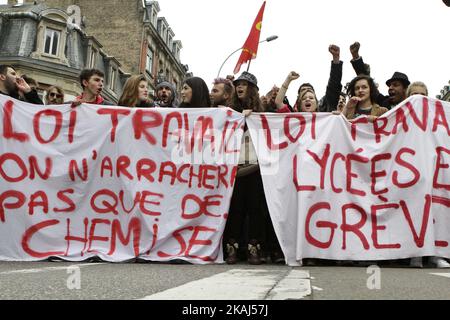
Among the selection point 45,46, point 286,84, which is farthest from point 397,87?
point 45,46

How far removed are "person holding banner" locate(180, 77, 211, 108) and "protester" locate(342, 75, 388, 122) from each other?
1.44 meters

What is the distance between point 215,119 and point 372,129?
1.54 m

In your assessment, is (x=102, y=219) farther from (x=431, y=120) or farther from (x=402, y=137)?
(x=431, y=120)

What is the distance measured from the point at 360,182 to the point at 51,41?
23403mm

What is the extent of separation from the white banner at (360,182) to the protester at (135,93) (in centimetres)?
137

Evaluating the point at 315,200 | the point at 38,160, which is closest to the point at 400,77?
the point at 315,200

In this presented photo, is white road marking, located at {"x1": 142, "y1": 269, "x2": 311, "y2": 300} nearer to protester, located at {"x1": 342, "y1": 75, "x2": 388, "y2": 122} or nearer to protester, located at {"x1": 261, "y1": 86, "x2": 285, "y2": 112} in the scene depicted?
protester, located at {"x1": 342, "y1": 75, "x2": 388, "y2": 122}

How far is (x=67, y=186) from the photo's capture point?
4629 mm

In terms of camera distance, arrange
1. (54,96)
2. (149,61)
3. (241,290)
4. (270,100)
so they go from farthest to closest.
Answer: (149,61), (270,100), (54,96), (241,290)

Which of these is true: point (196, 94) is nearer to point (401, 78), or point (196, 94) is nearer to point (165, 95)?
point (165, 95)

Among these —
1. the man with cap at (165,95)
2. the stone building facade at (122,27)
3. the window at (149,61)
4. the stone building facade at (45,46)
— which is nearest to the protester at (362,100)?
the man with cap at (165,95)

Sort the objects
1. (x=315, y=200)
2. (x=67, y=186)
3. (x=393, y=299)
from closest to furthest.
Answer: (x=393, y=299)
(x=315, y=200)
(x=67, y=186)

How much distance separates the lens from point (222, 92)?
5.14 meters

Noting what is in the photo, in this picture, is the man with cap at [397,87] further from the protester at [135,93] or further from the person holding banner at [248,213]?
the protester at [135,93]
